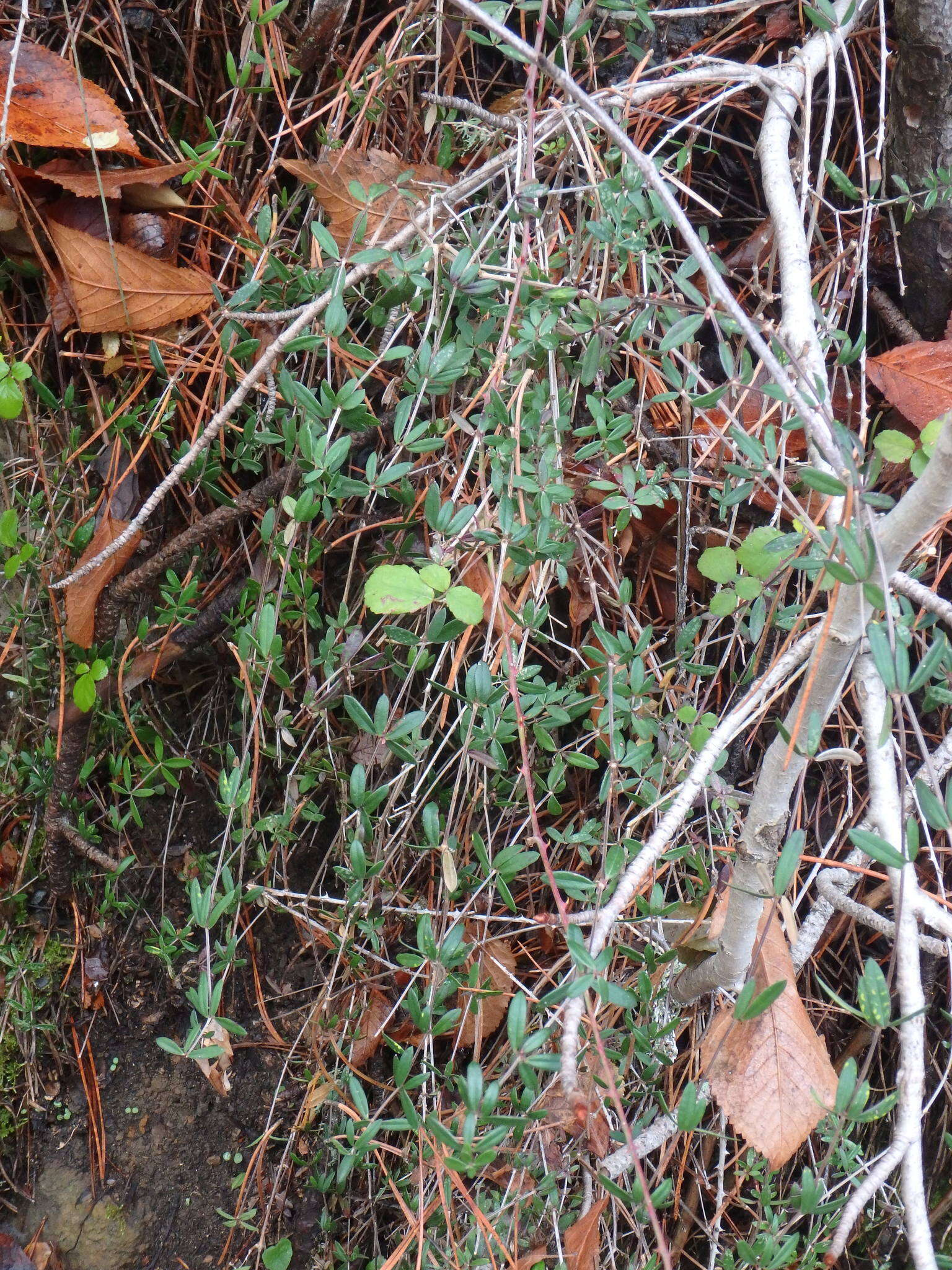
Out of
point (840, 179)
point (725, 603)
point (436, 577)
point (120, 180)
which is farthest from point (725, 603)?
point (120, 180)

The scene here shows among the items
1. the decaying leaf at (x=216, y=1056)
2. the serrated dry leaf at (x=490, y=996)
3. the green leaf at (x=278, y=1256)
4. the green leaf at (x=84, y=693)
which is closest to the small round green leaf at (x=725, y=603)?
the serrated dry leaf at (x=490, y=996)

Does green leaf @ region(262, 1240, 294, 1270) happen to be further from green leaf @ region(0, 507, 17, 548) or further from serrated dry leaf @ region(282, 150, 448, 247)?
serrated dry leaf @ region(282, 150, 448, 247)

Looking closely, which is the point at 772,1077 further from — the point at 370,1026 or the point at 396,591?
the point at 396,591

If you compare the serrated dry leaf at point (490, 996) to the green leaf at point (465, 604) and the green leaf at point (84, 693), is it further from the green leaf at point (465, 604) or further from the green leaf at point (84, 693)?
the green leaf at point (84, 693)

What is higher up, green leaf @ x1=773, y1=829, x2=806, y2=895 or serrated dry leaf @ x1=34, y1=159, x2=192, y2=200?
serrated dry leaf @ x1=34, y1=159, x2=192, y2=200

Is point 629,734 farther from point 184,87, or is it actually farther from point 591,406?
point 184,87

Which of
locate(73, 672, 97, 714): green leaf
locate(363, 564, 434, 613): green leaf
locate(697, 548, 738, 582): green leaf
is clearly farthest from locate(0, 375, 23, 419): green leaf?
locate(697, 548, 738, 582): green leaf

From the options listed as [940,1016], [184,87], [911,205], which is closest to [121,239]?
[184,87]
